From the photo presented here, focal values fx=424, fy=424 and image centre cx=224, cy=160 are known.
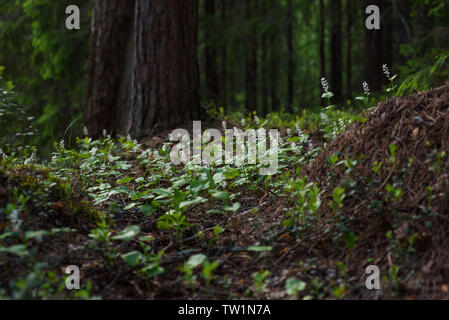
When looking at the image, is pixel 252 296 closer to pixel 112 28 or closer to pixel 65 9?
pixel 112 28

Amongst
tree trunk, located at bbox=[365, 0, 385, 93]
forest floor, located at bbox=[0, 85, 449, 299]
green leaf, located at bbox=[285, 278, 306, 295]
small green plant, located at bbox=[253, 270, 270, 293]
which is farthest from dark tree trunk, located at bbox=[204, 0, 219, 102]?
green leaf, located at bbox=[285, 278, 306, 295]

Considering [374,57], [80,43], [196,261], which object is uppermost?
[80,43]

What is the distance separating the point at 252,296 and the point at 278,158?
1.96 metres

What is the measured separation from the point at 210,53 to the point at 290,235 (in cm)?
944

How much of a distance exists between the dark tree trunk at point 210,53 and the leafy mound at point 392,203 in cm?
731

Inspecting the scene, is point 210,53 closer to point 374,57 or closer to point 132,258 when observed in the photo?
point 374,57

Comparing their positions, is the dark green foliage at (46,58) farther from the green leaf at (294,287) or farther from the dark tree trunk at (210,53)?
the green leaf at (294,287)

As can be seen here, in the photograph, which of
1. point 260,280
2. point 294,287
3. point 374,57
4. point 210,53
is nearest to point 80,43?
point 210,53

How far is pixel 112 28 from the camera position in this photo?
7391 mm

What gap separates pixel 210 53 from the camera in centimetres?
1187

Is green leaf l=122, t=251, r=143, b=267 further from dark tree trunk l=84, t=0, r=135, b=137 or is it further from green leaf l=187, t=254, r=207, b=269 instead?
dark tree trunk l=84, t=0, r=135, b=137

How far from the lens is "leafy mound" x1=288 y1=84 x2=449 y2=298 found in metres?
2.53

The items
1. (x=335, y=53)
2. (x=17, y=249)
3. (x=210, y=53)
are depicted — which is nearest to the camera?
(x=17, y=249)
